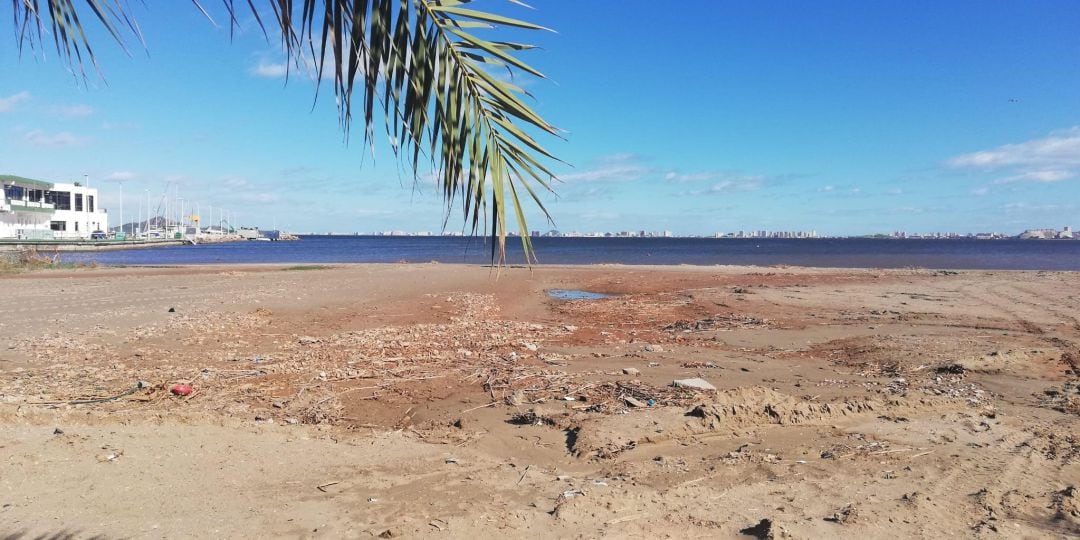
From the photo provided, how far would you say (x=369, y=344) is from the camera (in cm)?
1017

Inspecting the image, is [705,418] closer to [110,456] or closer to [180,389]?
[110,456]

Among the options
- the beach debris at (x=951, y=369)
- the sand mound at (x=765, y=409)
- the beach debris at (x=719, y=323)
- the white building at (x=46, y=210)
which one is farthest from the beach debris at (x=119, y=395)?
the white building at (x=46, y=210)

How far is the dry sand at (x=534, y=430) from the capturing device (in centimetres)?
395

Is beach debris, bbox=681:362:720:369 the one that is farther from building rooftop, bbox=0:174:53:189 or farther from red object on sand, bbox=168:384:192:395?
building rooftop, bbox=0:174:53:189

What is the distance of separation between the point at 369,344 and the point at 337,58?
903 centimetres

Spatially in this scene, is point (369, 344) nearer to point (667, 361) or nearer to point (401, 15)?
point (667, 361)

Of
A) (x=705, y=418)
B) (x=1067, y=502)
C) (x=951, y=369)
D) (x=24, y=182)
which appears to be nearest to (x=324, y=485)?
(x=705, y=418)

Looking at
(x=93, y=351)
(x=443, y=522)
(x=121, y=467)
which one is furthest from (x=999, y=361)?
(x=93, y=351)

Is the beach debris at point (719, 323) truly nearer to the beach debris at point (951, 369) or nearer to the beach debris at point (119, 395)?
the beach debris at point (951, 369)

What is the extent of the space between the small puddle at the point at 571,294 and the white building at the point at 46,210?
6212 centimetres

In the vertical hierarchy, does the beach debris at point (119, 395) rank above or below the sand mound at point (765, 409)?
below

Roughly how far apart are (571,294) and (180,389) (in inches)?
581

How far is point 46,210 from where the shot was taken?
67188 millimetres

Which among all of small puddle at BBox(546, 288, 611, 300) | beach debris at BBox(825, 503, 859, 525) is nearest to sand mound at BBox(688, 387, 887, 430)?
beach debris at BBox(825, 503, 859, 525)
